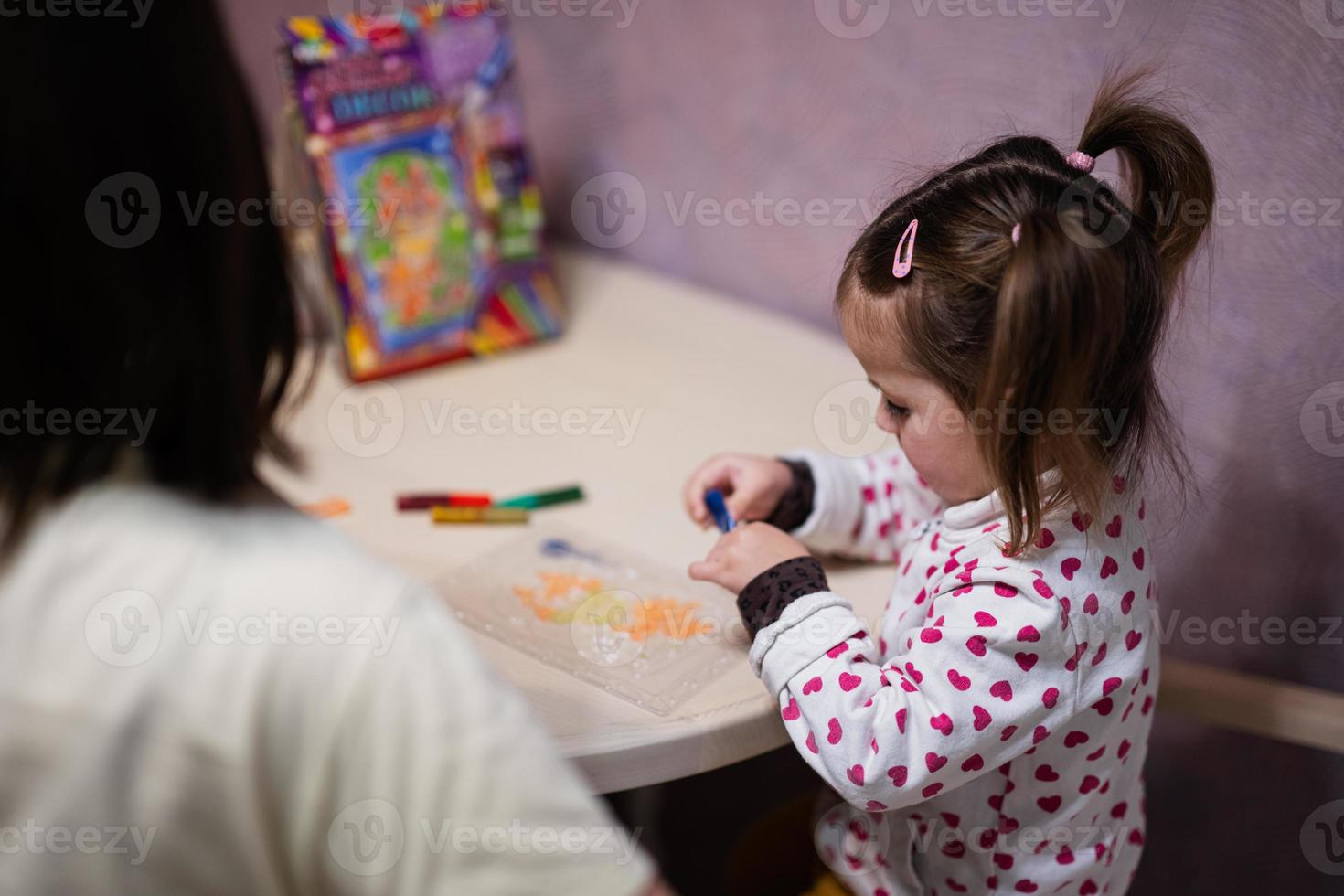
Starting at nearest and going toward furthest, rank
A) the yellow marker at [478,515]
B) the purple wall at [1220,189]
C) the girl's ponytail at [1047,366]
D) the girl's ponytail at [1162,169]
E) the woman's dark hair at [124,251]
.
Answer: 1. the woman's dark hair at [124,251]
2. the girl's ponytail at [1047,366]
3. the girl's ponytail at [1162,169]
4. the purple wall at [1220,189]
5. the yellow marker at [478,515]

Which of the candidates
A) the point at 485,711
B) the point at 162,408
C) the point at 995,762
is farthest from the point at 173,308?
the point at 995,762

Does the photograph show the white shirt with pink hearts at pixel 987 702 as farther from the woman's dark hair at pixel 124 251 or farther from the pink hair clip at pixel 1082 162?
the woman's dark hair at pixel 124 251

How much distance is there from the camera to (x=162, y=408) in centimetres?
49

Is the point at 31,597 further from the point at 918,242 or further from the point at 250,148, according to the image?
the point at 918,242

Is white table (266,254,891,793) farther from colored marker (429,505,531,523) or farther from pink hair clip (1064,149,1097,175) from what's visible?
pink hair clip (1064,149,1097,175)

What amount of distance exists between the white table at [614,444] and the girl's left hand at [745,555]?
0.22ft

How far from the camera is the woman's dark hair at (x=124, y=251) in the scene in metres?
0.44

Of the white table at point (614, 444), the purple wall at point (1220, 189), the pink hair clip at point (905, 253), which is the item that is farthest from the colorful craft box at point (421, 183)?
the pink hair clip at point (905, 253)

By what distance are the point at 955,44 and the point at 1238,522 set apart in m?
0.46

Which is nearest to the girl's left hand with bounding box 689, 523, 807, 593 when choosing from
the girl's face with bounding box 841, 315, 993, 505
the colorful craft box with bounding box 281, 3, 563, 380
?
the girl's face with bounding box 841, 315, 993, 505

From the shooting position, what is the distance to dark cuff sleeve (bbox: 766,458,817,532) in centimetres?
89

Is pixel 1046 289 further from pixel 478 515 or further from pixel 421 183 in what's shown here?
pixel 421 183

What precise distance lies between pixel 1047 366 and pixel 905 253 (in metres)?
0.12

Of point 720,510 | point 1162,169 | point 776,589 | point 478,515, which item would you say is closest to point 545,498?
point 478,515
